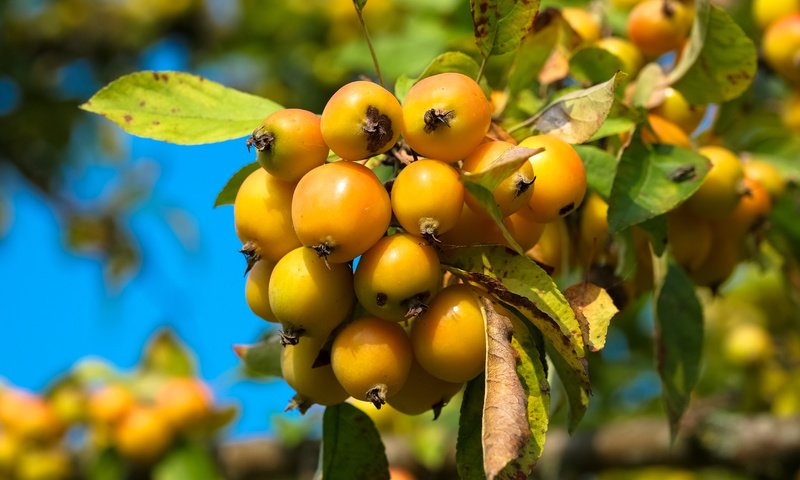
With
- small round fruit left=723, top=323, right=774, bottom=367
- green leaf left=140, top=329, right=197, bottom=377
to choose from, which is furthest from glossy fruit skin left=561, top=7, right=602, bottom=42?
green leaf left=140, top=329, right=197, bottom=377

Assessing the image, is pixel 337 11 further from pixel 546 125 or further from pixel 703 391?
pixel 546 125

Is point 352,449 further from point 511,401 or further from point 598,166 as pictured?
point 598,166

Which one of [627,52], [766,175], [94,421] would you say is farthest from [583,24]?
[94,421]

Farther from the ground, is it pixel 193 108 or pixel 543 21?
pixel 193 108

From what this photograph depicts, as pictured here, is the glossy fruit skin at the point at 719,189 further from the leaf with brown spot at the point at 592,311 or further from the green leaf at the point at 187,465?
the green leaf at the point at 187,465

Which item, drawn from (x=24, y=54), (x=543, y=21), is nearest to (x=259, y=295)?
(x=543, y=21)

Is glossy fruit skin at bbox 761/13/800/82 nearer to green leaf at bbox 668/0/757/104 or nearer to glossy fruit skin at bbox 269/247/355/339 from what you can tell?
green leaf at bbox 668/0/757/104
